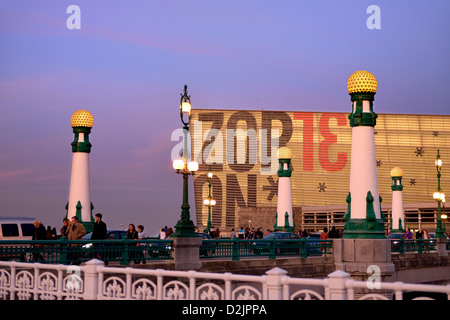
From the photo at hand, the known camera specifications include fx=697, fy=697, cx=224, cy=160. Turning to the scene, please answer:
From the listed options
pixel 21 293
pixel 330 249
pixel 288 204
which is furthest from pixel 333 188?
pixel 21 293

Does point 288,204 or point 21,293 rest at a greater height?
point 288,204

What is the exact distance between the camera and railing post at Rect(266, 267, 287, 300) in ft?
34.4

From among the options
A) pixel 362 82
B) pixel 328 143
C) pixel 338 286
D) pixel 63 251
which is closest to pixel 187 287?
pixel 338 286

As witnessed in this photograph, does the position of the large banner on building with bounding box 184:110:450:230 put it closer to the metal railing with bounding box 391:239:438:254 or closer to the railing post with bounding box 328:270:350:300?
the metal railing with bounding box 391:239:438:254

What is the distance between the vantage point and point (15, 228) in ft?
112

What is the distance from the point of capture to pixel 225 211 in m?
128

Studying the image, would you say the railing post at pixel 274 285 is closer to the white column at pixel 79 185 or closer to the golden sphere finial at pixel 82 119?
the white column at pixel 79 185

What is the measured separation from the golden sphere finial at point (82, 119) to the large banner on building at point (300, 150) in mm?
93231

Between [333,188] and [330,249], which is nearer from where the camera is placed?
[330,249]

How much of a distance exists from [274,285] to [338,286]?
1.19m

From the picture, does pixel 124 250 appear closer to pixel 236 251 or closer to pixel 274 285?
pixel 236 251

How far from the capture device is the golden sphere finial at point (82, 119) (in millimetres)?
32062
